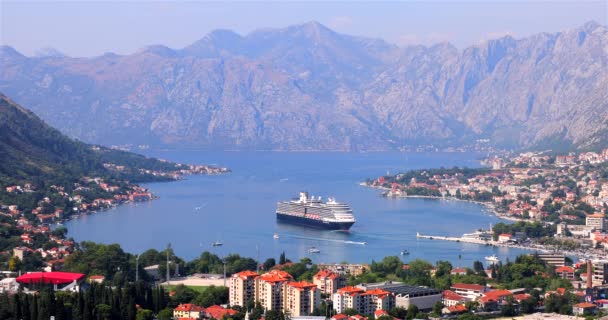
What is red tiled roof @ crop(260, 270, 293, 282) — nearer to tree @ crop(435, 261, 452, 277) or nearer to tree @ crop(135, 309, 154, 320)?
tree @ crop(135, 309, 154, 320)

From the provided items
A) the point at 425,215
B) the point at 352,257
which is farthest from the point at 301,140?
the point at 352,257

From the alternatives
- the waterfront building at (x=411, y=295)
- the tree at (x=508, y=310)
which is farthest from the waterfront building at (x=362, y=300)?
the tree at (x=508, y=310)

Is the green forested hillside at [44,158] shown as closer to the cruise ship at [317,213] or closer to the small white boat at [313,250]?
the cruise ship at [317,213]

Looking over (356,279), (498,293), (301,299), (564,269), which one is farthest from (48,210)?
(498,293)

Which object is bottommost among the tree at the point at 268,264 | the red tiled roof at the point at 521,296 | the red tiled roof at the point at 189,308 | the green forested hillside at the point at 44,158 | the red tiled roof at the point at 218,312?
the red tiled roof at the point at 218,312

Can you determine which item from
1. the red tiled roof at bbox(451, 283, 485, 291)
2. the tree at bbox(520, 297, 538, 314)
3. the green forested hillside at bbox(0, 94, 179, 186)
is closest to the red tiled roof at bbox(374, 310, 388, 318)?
the tree at bbox(520, 297, 538, 314)

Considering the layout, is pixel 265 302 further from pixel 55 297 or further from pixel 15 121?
pixel 15 121
